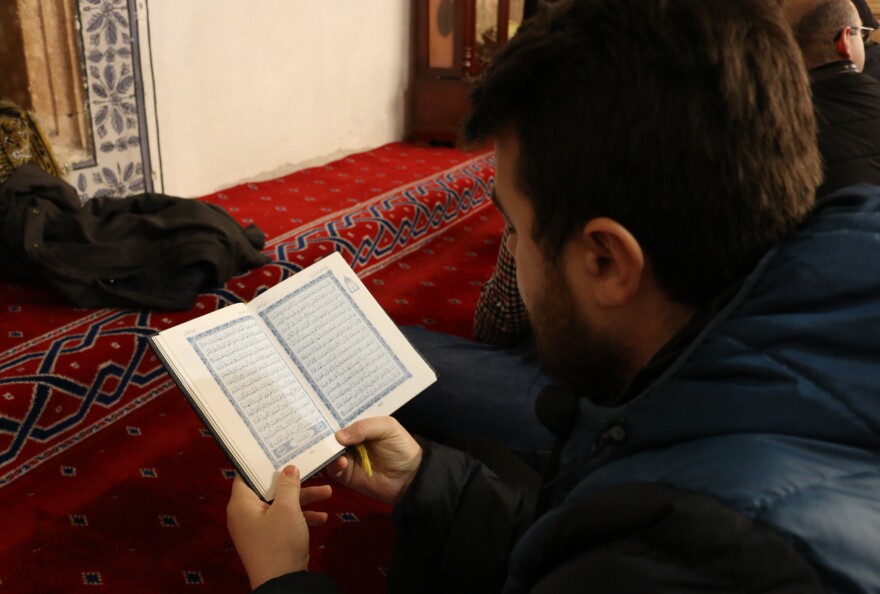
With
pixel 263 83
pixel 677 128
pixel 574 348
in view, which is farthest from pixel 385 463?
pixel 263 83

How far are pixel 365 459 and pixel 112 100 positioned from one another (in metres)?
2.21

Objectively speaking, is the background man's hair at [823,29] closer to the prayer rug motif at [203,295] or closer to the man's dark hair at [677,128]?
the man's dark hair at [677,128]

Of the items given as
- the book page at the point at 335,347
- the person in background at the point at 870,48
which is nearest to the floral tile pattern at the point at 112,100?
the book page at the point at 335,347

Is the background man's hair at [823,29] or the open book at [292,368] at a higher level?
the background man's hair at [823,29]

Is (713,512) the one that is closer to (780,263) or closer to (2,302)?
(780,263)

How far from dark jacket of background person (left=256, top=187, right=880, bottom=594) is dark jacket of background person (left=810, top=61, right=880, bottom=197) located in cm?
95

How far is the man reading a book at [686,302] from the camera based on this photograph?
0.53 m

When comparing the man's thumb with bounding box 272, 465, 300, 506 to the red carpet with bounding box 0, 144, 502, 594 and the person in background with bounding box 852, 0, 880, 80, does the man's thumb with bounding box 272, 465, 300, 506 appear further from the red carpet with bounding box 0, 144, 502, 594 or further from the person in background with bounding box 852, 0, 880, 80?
the person in background with bounding box 852, 0, 880, 80

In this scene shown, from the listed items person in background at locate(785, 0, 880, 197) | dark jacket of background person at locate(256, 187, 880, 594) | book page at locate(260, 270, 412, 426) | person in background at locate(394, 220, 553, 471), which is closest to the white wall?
person in background at locate(394, 220, 553, 471)

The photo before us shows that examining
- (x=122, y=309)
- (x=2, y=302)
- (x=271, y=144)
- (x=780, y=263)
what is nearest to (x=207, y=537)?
(x=122, y=309)

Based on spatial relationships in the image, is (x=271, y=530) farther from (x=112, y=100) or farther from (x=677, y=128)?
(x=112, y=100)

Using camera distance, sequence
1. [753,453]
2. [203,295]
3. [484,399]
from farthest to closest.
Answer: [203,295] < [484,399] < [753,453]

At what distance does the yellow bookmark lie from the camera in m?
1.18

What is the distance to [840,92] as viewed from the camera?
5.77 feet
